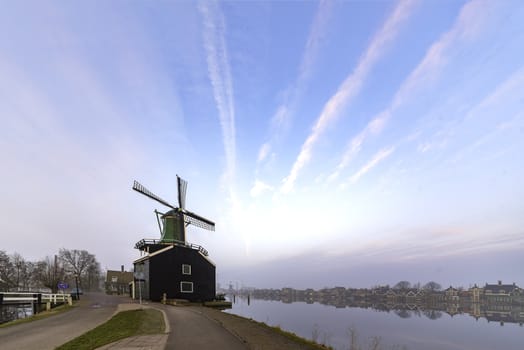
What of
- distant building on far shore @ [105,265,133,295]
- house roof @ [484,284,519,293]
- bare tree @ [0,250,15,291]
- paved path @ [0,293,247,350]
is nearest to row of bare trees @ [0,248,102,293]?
bare tree @ [0,250,15,291]

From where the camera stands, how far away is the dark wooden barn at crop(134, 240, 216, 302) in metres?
37.7

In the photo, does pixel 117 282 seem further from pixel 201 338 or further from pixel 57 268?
pixel 201 338

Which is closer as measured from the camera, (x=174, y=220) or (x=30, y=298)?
(x=30, y=298)

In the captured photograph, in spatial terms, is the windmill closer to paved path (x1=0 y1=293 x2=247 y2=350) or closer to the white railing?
the white railing

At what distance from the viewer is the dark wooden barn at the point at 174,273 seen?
3772 cm

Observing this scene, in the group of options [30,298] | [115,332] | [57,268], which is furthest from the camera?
[57,268]

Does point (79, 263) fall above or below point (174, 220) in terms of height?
below

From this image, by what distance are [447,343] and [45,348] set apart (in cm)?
3781

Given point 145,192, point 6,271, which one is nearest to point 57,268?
point 6,271

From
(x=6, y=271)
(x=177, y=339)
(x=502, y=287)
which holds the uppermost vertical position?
(x=177, y=339)

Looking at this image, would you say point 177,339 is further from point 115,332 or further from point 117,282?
point 117,282

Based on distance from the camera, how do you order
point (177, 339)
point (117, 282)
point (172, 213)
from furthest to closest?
point (117, 282) < point (172, 213) < point (177, 339)

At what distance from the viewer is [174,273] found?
38.9m

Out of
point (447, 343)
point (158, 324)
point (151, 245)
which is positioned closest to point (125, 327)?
point (158, 324)
